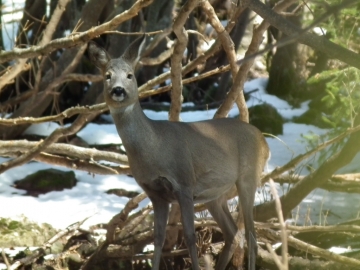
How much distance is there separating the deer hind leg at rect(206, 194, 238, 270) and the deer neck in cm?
134

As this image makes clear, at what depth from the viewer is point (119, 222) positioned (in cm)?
725

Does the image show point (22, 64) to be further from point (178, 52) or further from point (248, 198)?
point (248, 198)

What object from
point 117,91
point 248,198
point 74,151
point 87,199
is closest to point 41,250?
point 74,151

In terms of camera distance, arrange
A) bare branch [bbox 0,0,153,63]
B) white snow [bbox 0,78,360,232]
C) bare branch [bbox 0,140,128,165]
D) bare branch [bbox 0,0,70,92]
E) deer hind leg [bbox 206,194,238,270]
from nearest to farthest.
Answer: bare branch [bbox 0,0,153,63] → deer hind leg [bbox 206,194,238,270] → bare branch [bbox 0,140,128,165] → bare branch [bbox 0,0,70,92] → white snow [bbox 0,78,360,232]

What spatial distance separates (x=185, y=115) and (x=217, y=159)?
852 cm

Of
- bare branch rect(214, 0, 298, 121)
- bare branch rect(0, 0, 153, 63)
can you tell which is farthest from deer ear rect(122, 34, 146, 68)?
bare branch rect(214, 0, 298, 121)

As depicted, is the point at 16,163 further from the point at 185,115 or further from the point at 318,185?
the point at 185,115

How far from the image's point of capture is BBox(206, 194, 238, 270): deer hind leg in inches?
251

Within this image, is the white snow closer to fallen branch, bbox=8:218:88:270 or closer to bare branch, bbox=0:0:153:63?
fallen branch, bbox=8:218:88:270

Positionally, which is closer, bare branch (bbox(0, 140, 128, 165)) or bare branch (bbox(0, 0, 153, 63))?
bare branch (bbox(0, 0, 153, 63))

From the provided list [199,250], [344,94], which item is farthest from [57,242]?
[344,94]

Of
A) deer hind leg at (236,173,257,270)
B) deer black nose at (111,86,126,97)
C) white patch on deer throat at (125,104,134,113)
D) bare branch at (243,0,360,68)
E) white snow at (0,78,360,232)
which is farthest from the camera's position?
white snow at (0,78,360,232)

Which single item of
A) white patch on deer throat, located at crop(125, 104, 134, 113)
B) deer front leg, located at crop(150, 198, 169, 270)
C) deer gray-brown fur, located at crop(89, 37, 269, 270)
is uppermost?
white patch on deer throat, located at crop(125, 104, 134, 113)

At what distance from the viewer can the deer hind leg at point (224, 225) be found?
637cm
